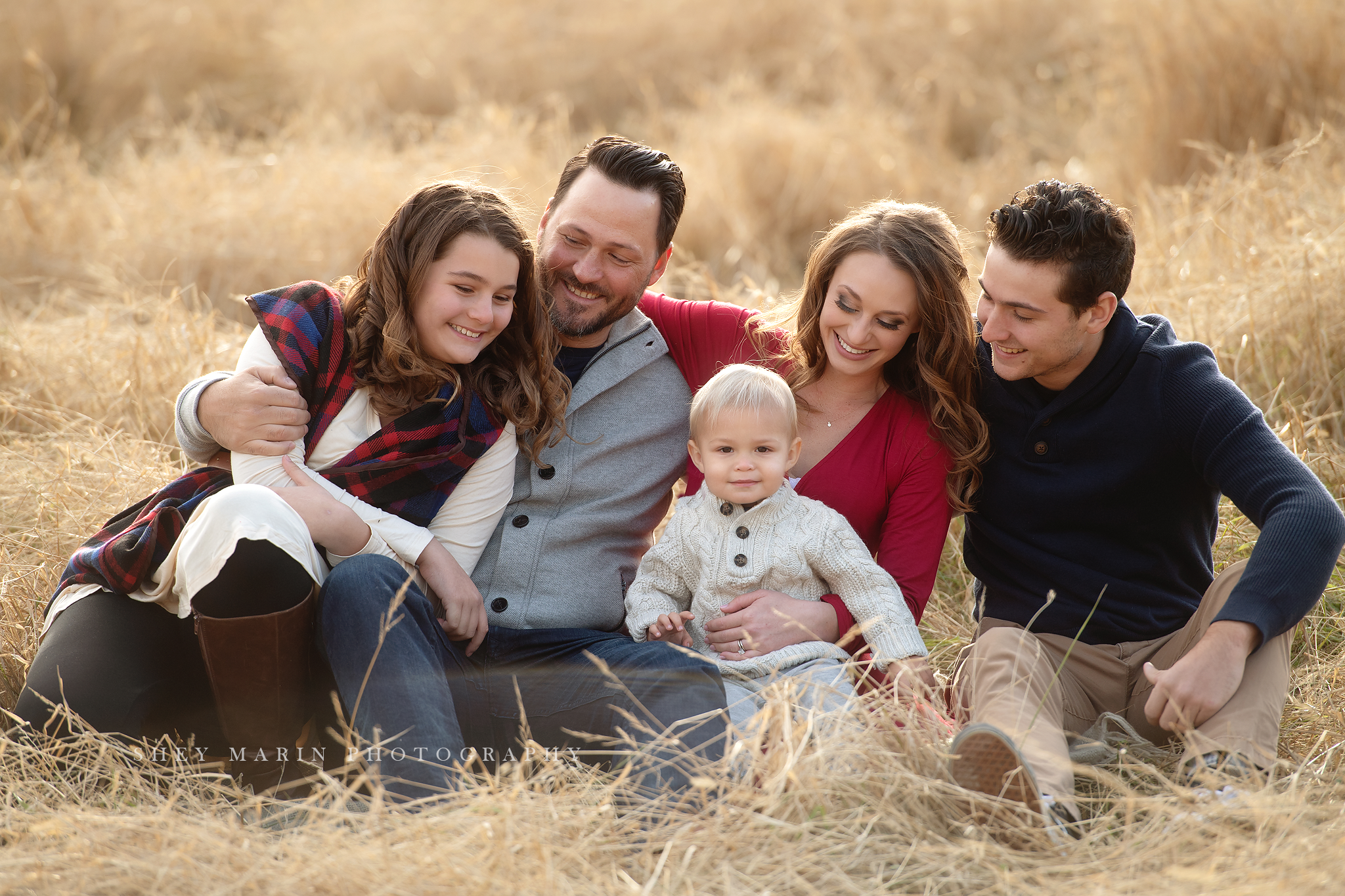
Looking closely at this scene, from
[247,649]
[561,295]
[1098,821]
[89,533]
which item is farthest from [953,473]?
[89,533]

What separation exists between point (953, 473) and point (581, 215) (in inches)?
49.3

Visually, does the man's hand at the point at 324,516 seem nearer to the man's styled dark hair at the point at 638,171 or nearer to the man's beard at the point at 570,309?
the man's beard at the point at 570,309

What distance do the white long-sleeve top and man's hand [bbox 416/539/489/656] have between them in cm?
3

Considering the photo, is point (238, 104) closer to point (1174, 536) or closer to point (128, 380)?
point (128, 380)

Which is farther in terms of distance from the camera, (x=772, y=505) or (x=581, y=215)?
(x=581, y=215)

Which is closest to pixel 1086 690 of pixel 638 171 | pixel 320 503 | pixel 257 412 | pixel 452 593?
pixel 452 593

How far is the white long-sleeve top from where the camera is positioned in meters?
2.53

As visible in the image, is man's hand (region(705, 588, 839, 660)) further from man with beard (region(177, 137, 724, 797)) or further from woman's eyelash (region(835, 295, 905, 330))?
woman's eyelash (region(835, 295, 905, 330))

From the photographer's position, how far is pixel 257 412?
2.58 m

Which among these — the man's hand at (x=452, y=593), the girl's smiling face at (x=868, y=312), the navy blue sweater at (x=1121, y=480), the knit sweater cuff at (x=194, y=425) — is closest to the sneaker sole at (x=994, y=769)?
the navy blue sweater at (x=1121, y=480)

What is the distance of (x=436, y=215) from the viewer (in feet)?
8.96

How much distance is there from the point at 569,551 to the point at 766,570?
0.57m

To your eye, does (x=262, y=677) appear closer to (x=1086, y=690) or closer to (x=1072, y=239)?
(x=1086, y=690)

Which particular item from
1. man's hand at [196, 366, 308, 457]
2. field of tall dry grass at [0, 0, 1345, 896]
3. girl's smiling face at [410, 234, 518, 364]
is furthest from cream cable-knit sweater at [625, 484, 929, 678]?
man's hand at [196, 366, 308, 457]
